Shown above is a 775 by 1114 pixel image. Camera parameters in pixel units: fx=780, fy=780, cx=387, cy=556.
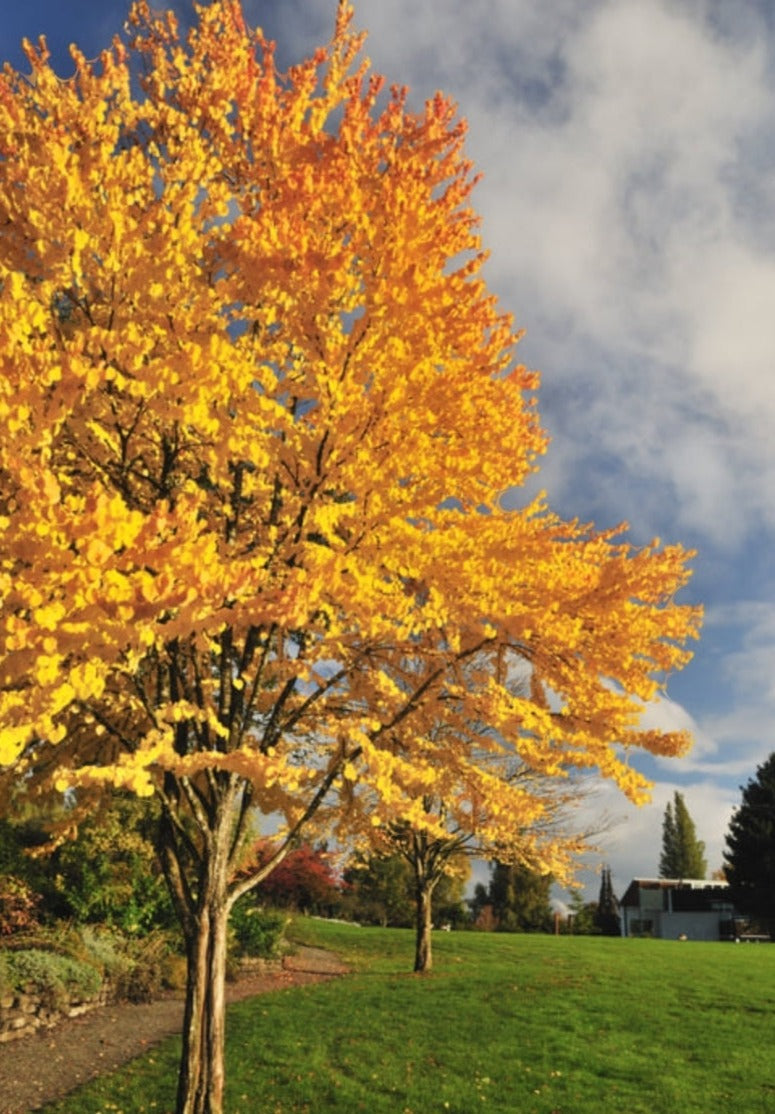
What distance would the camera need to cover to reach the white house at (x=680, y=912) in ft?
179

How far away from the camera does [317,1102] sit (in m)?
9.41

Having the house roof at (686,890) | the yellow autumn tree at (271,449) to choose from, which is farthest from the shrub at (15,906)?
the house roof at (686,890)

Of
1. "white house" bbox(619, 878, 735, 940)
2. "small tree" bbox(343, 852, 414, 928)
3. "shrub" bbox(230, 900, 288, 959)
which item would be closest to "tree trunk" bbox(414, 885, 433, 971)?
"shrub" bbox(230, 900, 288, 959)

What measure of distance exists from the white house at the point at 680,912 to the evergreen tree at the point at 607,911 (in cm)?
169

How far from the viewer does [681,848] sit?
86.2 m

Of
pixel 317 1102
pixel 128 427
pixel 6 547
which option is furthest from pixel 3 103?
pixel 317 1102

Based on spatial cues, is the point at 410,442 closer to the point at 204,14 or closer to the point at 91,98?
the point at 91,98

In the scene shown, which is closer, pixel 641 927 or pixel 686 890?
pixel 686 890

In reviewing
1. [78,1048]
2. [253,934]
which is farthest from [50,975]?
[253,934]

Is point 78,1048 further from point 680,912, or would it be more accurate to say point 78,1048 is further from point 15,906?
point 680,912

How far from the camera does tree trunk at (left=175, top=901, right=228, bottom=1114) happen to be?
7.33m

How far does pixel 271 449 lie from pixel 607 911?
187 ft

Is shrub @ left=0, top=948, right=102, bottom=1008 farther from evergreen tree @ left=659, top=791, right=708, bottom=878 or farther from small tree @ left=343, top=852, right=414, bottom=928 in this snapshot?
evergreen tree @ left=659, top=791, right=708, bottom=878

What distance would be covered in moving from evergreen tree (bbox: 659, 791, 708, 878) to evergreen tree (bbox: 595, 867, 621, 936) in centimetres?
1834
